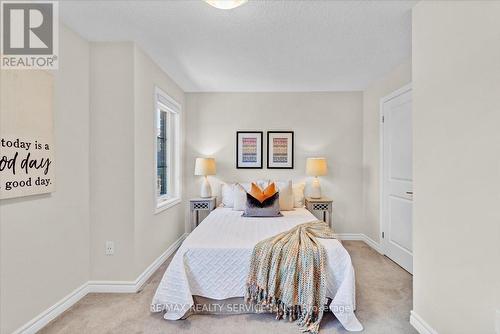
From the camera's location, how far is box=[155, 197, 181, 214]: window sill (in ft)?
10.4

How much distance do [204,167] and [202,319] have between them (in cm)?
226

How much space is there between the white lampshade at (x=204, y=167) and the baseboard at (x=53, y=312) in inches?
78.5

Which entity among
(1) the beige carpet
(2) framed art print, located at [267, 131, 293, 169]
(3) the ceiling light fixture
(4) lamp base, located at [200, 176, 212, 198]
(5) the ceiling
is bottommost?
(1) the beige carpet

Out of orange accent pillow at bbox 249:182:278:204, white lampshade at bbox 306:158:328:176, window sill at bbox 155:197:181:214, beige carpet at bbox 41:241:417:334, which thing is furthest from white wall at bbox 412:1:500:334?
window sill at bbox 155:197:181:214

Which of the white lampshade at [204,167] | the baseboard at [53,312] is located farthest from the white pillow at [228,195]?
the baseboard at [53,312]

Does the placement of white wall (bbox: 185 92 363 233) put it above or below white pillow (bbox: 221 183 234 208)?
above

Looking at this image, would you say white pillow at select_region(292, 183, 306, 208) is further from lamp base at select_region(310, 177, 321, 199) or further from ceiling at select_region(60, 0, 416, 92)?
ceiling at select_region(60, 0, 416, 92)

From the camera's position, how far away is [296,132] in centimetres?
423

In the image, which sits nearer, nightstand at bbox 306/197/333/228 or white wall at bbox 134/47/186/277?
white wall at bbox 134/47/186/277

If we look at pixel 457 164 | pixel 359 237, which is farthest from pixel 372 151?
pixel 457 164

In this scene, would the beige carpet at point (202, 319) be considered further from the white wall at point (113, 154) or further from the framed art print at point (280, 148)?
the framed art print at point (280, 148)

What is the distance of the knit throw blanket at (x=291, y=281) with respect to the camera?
1999 millimetres

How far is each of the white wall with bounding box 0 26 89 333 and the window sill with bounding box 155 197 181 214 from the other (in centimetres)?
79

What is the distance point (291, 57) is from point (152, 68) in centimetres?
162
